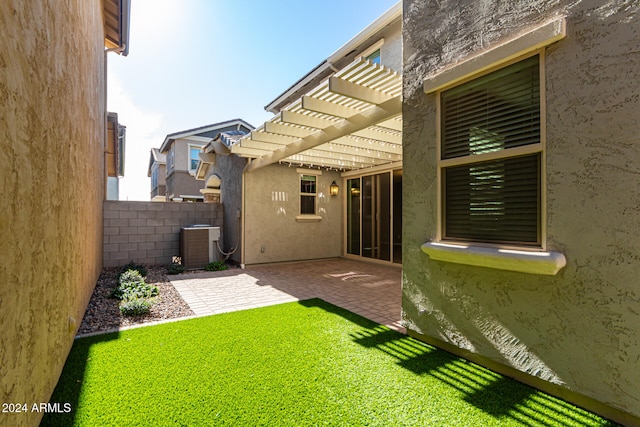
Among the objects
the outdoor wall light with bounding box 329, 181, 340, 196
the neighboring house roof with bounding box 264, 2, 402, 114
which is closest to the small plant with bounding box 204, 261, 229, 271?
the outdoor wall light with bounding box 329, 181, 340, 196

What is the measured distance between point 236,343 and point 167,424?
5.07 feet

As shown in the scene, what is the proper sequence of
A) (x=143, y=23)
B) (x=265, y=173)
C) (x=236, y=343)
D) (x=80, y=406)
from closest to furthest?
(x=80, y=406), (x=236, y=343), (x=143, y=23), (x=265, y=173)

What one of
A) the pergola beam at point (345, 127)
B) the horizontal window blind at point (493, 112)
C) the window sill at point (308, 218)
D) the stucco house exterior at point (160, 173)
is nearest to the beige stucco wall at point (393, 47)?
the pergola beam at point (345, 127)

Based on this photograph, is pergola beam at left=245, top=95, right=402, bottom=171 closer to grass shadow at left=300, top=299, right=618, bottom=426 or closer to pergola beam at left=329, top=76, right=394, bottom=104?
pergola beam at left=329, top=76, right=394, bottom=104

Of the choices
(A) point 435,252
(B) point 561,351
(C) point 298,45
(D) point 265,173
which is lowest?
(B) point 561,351

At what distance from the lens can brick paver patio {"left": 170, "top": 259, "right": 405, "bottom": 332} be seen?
18.4 feet

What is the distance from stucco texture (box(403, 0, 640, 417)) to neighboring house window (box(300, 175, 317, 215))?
809cm

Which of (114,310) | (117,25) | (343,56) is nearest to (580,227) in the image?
(114,310)

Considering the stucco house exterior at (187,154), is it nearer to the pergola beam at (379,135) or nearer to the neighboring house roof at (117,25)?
the neighboring house roof at (117,25)

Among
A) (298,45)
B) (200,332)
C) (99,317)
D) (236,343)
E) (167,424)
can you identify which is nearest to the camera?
(167,424)

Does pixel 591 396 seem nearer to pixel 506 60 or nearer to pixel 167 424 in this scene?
A: pixel 506 60

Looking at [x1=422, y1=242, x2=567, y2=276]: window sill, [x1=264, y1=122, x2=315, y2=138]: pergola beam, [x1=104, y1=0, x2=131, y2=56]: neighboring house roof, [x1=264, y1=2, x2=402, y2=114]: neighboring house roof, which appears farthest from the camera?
[x1=264, y1=2, x2=402, y2=114]: neighboring house roof

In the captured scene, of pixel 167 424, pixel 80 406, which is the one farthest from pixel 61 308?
pixel 167 424

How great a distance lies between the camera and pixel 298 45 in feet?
39.8
